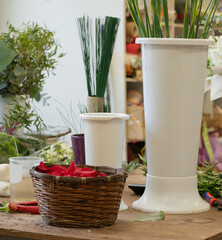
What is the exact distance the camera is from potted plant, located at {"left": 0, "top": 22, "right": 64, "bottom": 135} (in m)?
1.92

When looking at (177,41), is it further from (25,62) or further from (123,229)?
(25,62)

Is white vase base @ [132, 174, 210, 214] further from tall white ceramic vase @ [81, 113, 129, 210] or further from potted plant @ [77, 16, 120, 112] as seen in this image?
potted plant @ [77, 16, 120, 112]

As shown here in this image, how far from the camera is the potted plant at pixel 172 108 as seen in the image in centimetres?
130

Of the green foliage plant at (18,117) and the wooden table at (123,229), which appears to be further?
the green foliage plant at (18,117)

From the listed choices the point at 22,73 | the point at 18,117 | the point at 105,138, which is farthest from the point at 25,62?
the point at 105,138

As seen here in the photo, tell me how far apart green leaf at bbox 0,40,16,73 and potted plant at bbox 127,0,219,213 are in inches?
25.6

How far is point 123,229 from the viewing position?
1.12 metres

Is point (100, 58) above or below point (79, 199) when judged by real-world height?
above

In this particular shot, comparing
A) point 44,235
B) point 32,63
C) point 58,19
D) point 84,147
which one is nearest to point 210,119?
point 58,19

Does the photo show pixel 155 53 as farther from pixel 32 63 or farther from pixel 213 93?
pixel 32 63

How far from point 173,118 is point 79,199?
13.4 inches

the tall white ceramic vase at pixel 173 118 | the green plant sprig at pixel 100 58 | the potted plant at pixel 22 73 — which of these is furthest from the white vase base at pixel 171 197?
the potted plant at pixel 22 73

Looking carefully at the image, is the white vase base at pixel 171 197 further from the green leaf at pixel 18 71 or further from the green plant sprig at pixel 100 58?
the green leaf at pixel 18 71

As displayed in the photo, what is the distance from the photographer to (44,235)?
107 centimetres
